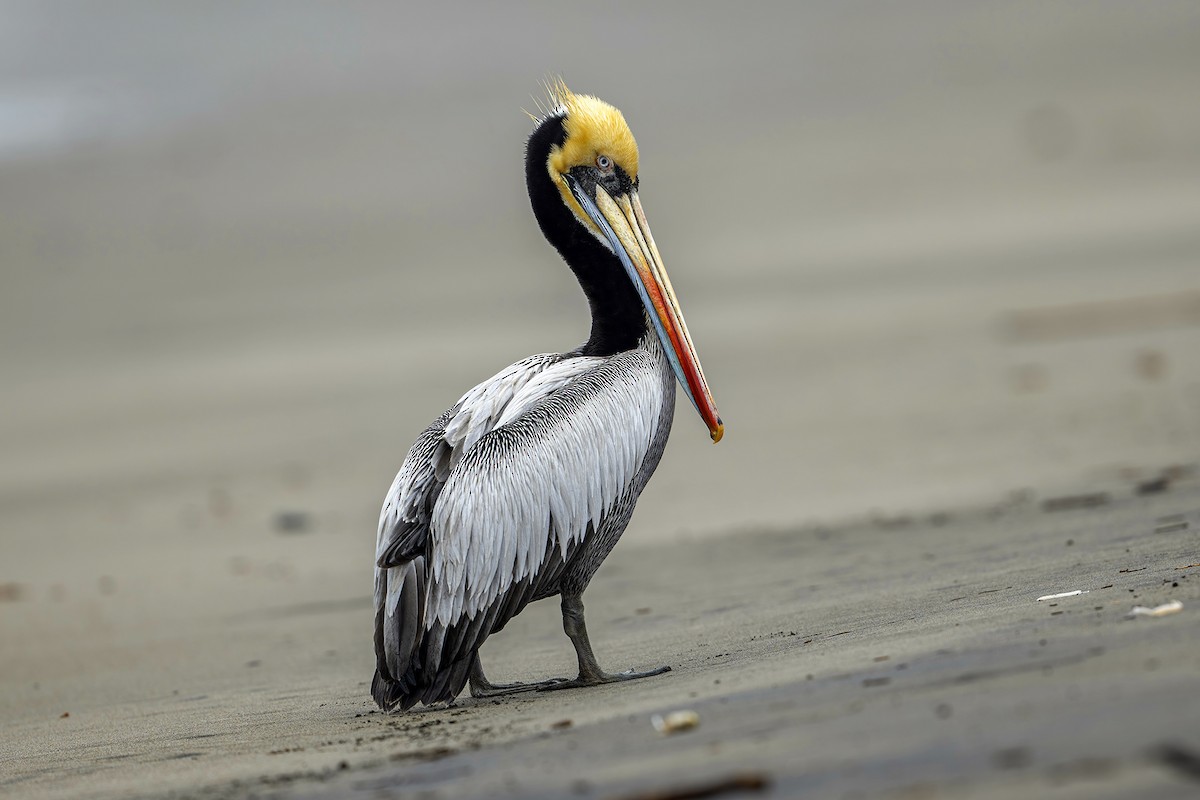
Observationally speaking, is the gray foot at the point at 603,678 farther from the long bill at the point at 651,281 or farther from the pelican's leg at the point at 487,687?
the long bill at the point at 651,281

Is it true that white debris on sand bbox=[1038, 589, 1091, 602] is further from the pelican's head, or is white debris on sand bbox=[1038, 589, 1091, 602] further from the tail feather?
the tail feather

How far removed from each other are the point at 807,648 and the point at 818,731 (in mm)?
1246

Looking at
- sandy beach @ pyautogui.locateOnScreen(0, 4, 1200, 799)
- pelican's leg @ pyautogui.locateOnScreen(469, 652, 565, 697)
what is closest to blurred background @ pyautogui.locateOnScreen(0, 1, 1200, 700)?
sandy beach @ pyautogui.locateOnScreen(0, 4, 1200, 799)

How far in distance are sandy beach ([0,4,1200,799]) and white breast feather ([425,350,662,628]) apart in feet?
1.51

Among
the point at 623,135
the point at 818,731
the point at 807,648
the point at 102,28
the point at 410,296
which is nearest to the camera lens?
the point at 818,731

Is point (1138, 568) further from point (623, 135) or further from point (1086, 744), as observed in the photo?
point (623, 135)

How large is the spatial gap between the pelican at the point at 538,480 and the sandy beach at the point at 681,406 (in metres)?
0.25

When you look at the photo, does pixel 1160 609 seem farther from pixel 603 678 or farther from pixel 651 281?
pixel 651 281

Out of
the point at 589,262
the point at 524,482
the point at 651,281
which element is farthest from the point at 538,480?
the point at 589,262

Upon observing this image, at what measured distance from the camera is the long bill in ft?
17.5

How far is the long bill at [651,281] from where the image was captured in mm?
5344

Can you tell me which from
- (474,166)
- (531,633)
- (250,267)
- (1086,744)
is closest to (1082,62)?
(474,166)

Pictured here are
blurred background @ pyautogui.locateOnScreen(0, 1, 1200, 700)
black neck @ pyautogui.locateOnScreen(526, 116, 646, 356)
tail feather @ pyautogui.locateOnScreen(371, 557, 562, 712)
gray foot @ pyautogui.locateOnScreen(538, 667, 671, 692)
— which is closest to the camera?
tail feather @ pyautogui.locateOnScreen(371, 557, 562, 712)

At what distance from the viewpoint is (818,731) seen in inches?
130
